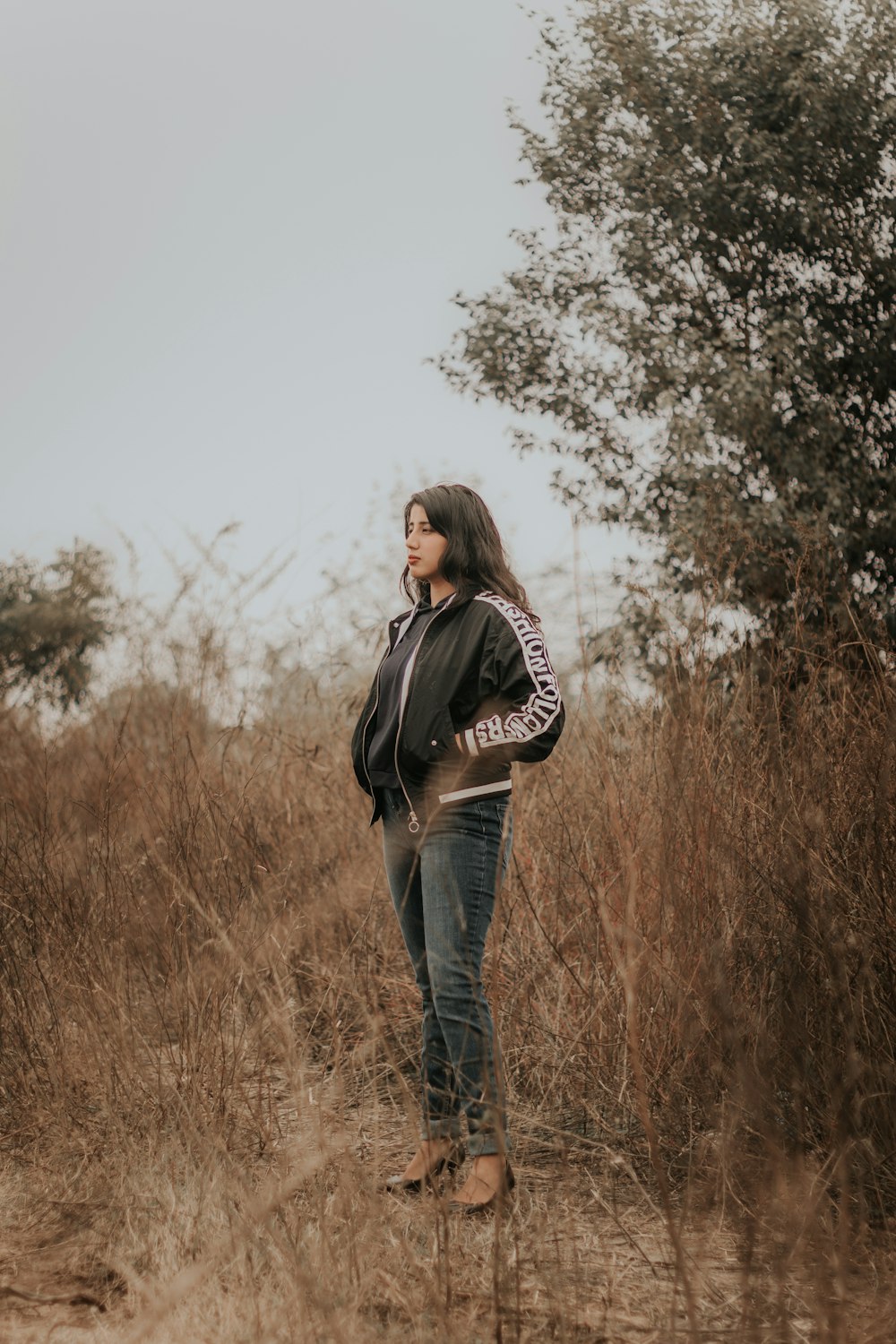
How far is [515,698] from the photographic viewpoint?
110 inches

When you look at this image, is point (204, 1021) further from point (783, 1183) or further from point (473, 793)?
point (783, 1183)

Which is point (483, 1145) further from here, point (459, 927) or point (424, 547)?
point (424, 547)

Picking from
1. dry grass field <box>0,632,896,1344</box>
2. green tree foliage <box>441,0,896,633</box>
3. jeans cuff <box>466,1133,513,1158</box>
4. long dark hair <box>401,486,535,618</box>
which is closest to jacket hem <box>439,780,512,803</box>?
dry grass field <box>0,632,896,1344</box>

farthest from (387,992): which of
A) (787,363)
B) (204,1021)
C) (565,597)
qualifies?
(787,363)

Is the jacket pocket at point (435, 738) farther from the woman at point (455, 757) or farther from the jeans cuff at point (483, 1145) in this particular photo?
the jeans cuff at point (483, 1145)

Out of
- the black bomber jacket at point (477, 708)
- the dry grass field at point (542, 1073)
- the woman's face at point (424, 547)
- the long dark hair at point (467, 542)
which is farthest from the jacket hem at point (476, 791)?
the woman's face at point (424, 547)

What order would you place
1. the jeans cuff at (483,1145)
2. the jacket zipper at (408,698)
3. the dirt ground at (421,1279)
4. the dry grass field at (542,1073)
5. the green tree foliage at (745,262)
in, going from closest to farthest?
the dirt ground at (421,1279) < the dry grass field at (542,1073) < the jeans cuff at (483,1145) < the jacket zipper at (408,698) < the green tree foliage at (745,262)

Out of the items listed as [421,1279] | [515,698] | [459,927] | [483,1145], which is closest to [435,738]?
[515,698]

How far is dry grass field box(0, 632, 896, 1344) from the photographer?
2.17 meters

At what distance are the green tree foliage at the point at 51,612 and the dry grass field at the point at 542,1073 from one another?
527 centimetres

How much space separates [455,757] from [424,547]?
0.58 metres

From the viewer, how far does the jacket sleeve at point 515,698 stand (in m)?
2.73

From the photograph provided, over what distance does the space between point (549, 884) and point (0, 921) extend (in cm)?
187

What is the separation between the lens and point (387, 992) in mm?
4355
